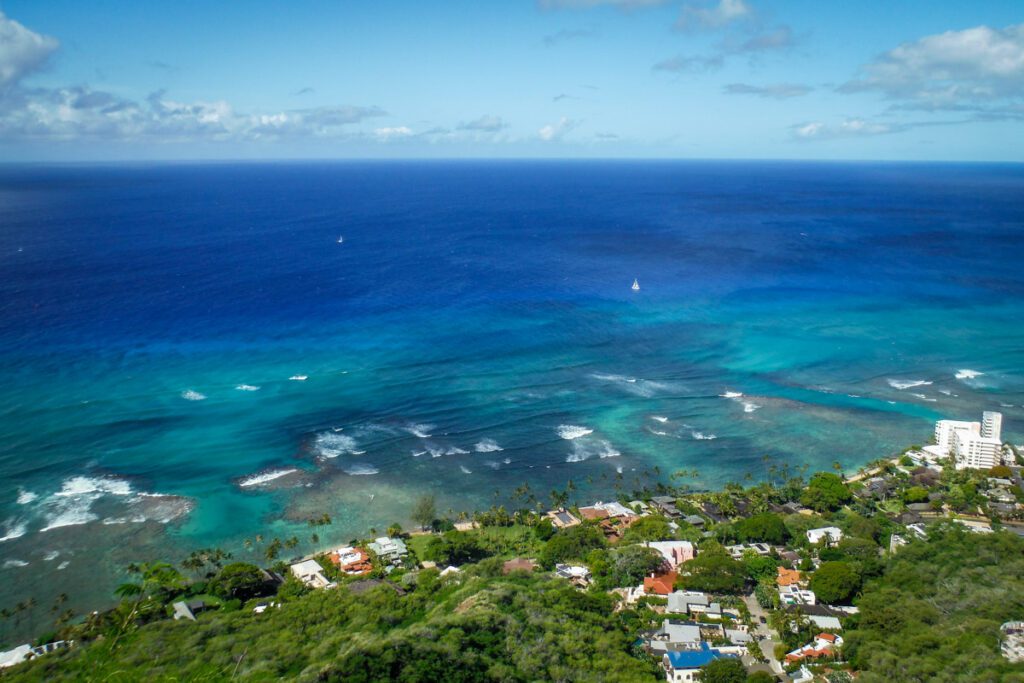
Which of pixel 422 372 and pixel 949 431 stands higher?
pixel 422 372

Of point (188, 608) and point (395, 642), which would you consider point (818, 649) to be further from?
point (188, 608)

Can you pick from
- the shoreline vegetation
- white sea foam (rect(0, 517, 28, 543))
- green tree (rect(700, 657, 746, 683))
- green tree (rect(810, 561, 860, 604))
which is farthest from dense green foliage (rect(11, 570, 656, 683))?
white sea foam (rect(0, 517, 28, 543))

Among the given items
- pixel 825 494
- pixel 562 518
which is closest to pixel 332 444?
pixel 562 518

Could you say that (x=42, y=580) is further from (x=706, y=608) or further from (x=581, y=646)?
(x=706, y=608)

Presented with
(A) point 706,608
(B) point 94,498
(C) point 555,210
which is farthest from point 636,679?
(C) point 555,210

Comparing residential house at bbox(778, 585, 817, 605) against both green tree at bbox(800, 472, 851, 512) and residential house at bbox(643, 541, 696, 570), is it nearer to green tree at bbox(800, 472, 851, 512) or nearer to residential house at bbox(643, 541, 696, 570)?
residential house at bbox(643, 541, 696, 570)

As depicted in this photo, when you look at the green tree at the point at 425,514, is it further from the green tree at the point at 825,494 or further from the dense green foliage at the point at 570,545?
the green tree at the point at 825,494
